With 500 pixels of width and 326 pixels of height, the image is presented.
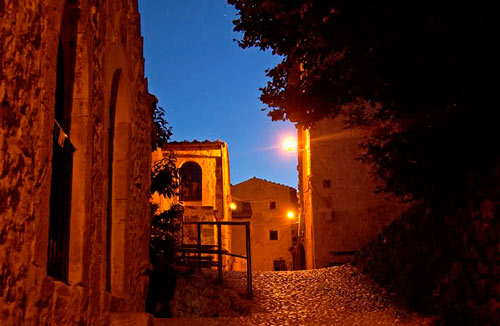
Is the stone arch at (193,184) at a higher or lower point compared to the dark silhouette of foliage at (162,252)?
higher

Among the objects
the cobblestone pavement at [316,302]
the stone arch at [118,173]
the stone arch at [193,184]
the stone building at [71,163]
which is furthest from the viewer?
the stone arch at [193,184]

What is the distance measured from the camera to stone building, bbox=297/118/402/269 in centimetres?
1217

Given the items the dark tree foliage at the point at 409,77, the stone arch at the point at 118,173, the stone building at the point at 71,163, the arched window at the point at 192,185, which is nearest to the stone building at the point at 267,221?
the arched window at the point at 192,185

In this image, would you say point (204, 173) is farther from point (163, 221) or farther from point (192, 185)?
point (163, 221)

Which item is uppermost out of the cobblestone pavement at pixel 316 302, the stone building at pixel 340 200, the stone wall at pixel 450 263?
the stone building at pixel 340 200

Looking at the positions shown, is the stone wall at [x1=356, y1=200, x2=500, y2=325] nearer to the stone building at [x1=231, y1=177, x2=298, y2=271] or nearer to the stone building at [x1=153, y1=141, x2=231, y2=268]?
the stone building at [x1=153, y1=141, x2=231, y2=268]

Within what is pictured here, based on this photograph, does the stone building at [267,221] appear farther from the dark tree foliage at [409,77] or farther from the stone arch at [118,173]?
the stone arch at [118,173]

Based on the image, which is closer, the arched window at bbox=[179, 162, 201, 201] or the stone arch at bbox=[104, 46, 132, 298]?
the stone arch at bbox=[104, 46, 132, 298]

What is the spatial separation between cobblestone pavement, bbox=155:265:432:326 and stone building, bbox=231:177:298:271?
20154 millimetres

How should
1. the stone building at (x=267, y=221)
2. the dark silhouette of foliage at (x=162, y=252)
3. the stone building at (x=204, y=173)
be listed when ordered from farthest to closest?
the stone building at (x=267, y=221) → the stone building at (x=204, y=173) → the dark silhouette of foliage at (x=162, y=252)

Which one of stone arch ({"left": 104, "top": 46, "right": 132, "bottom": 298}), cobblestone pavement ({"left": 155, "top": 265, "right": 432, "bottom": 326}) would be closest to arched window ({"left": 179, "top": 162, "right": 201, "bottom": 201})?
cobblestone pavement ({"left": 155, "top": 265, "right": 432, "bottom": 326})

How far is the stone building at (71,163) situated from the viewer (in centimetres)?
193

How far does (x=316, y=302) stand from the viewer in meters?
7.64

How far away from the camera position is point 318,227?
486 inches
